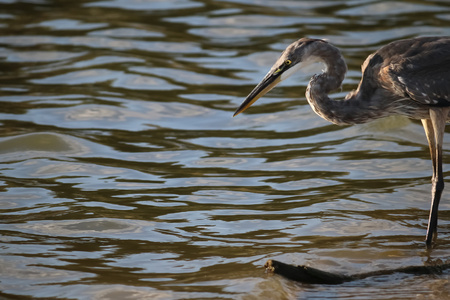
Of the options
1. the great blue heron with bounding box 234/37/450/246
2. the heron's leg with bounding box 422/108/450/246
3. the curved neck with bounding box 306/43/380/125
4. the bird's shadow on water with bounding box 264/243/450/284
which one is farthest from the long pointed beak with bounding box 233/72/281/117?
the bird's shadow on water with bounding box 264/243/450/284

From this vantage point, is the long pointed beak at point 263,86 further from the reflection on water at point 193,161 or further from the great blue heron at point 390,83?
the reflection on water at point 193,161

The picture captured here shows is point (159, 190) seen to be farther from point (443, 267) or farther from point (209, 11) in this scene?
point (209, 11)

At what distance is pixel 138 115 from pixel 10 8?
592 centimetres

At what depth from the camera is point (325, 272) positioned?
21.2 feet

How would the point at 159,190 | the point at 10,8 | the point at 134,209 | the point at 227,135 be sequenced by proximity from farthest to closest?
1. the point at 10,8
2. the point at 227,135
3. the point at 159,190
4. the point at 134,209

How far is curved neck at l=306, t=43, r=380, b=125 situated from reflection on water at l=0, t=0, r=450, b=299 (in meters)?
1.03

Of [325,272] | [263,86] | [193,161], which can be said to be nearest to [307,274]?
[325,272]

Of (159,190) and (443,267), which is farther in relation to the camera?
(159,190)

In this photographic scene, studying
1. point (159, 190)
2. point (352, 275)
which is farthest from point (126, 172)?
point (352, 275)

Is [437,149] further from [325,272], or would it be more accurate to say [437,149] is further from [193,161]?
[193,161]

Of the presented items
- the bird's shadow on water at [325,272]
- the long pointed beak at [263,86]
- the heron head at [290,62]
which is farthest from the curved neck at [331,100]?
the bird's shadow on water at [325,272]

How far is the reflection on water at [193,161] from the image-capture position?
6.95 metres

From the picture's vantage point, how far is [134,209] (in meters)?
8.45

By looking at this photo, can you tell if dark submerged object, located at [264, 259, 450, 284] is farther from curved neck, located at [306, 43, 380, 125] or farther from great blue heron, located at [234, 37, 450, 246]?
curved neck, located at [306, 43, 380, 125]
